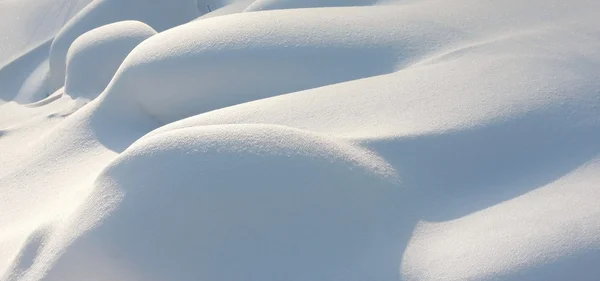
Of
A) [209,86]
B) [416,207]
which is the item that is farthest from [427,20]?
[416,207]

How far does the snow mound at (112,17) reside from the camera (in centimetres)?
316

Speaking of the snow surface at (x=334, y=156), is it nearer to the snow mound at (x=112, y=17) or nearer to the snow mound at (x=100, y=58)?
the snow mound at (x=100, y=58)

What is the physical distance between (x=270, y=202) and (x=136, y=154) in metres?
0.32

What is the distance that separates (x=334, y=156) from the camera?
5.07ft

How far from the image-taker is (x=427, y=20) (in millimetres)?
2180

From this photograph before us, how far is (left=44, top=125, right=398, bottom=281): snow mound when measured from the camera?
1.41 m

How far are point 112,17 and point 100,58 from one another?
0.61 metres

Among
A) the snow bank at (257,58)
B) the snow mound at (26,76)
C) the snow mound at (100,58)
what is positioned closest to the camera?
the snow bank at (257,58)

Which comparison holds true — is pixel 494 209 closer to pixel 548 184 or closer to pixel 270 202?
pixel 548 184

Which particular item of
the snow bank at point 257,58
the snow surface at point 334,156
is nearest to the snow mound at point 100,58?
the snow surface at point 334,156

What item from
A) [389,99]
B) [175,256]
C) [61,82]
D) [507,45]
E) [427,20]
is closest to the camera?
[175,256]

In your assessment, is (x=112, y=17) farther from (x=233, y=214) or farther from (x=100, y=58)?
(x=233, y=214)

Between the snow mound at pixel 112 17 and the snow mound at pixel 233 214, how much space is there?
5.84 feet

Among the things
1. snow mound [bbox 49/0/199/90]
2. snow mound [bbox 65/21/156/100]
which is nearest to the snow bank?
snow mound [bbox 65/21/156/100]
